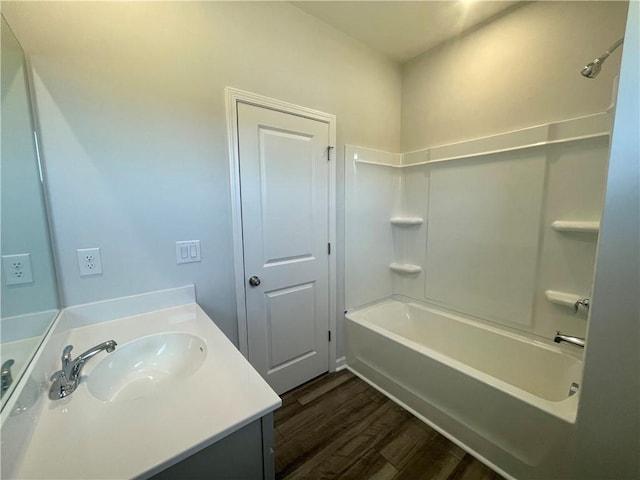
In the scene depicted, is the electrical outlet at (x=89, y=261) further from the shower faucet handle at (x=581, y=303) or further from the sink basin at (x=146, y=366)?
the shower faucet handle at (x=581, y=303)

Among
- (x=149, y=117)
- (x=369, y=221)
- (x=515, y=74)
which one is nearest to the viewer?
(x=149, y=117)

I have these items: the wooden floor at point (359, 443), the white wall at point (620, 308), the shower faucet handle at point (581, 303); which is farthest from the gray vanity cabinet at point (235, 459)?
the shower faucet handle at point (581, 303)

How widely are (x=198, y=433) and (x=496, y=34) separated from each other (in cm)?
270

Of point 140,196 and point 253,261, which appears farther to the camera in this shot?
point 253,261

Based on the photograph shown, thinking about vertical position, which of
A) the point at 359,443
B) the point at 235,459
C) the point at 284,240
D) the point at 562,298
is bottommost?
the point at 359,443

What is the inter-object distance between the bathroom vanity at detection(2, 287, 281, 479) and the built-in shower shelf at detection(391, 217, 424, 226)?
184 centimetres

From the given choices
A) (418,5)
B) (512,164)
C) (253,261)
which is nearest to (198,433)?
(253,261)

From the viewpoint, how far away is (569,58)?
58.9 inches

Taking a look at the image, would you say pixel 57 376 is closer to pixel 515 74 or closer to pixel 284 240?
pixel 284 240

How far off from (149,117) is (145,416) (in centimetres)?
128

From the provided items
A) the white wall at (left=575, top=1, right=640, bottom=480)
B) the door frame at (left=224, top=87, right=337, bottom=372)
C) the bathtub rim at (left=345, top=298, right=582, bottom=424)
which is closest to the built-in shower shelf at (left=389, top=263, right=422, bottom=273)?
the bathtub rim at (left=345, top=298, right=582, bottom=424)

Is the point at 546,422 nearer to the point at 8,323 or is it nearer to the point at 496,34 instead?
the point at 8,323

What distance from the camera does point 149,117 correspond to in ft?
4.08

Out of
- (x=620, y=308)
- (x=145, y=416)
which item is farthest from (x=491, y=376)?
(x=145, y=416)
